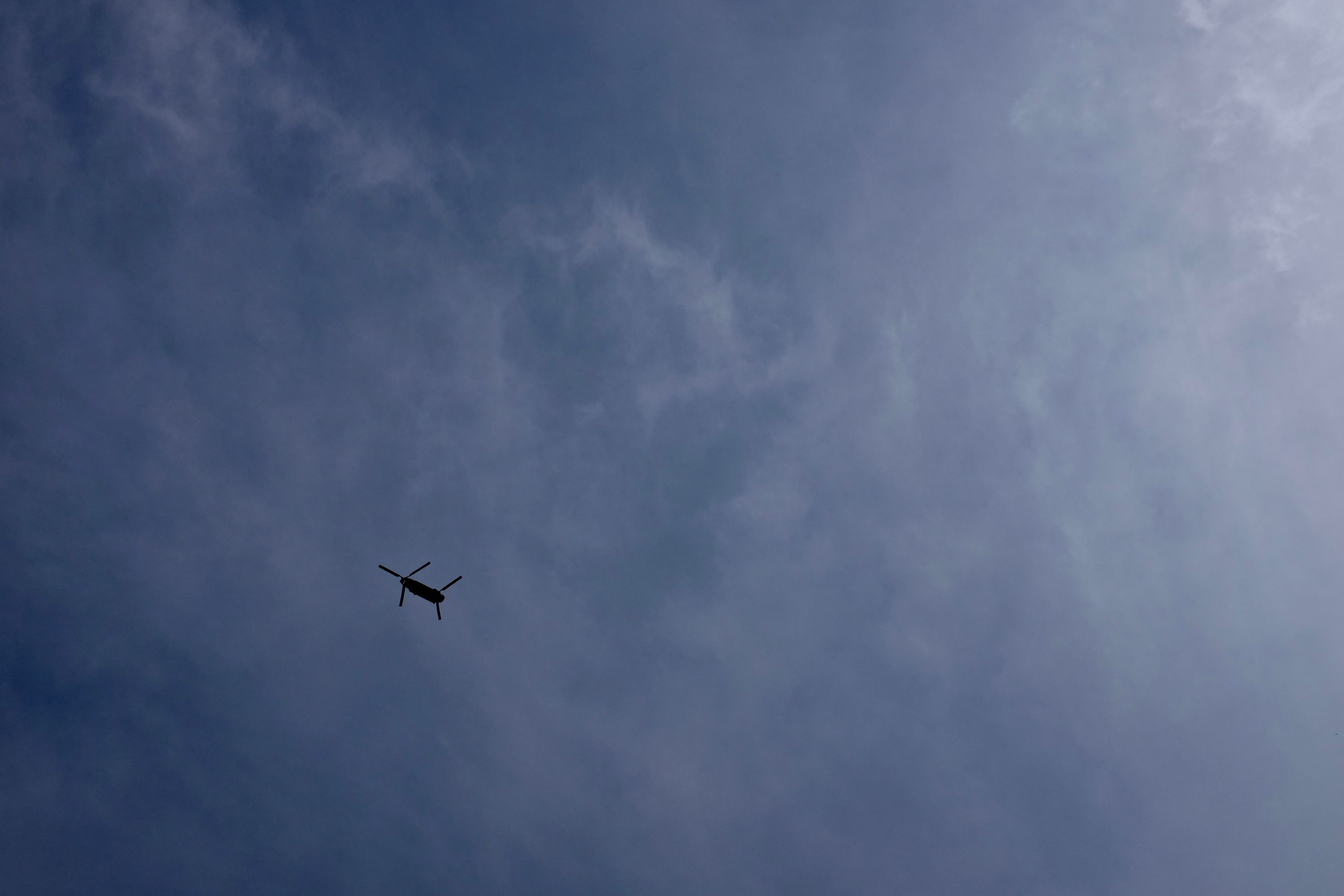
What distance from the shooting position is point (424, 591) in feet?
253

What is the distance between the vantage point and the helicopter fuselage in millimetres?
75812

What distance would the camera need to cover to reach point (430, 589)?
7769 cm

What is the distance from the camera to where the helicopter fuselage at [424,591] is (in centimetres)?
7581
